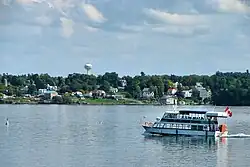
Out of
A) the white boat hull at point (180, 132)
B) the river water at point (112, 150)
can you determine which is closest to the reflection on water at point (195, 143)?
the river water at point (112, 150)

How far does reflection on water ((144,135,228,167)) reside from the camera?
303 ft

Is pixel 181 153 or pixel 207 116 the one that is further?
pixel 207 116

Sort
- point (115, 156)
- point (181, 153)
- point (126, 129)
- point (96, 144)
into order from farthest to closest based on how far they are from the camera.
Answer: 1. point (126, 129)
2. point (96, 144)
3. point (181, 153)
4. point (115, 156)

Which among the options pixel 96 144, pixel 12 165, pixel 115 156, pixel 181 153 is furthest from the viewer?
pixel 96 144

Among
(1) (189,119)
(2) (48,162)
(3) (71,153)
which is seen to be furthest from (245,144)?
(2) (48,162)

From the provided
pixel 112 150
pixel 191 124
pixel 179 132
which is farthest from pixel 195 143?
pixel 112 150

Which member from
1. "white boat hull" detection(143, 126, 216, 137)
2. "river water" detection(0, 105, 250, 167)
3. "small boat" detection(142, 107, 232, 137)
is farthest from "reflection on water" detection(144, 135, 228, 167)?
"small boat" detection(142, 107, 232, 137)

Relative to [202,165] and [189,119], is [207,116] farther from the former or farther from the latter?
[202,165]

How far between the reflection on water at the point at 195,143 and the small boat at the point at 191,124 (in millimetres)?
1502

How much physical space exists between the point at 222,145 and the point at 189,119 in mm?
11695

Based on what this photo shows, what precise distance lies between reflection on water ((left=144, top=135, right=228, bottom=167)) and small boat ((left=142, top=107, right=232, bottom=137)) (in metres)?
1.50

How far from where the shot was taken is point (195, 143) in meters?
100

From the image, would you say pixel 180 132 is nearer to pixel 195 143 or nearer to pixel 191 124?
pixel 191 124

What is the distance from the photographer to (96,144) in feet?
316
